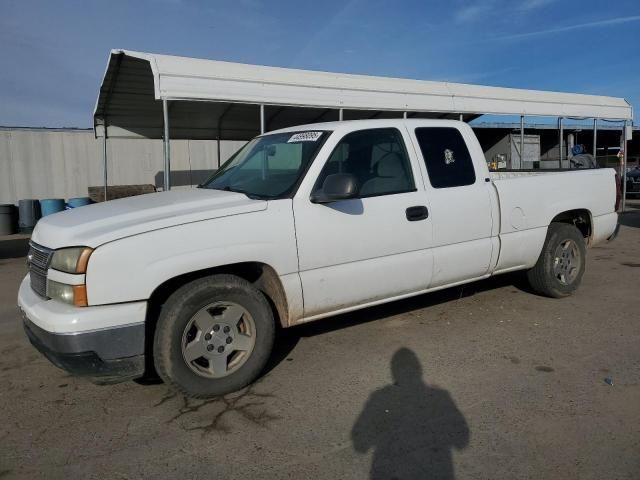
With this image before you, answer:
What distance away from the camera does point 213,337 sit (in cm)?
350

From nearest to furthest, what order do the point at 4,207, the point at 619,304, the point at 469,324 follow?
the point at 469,324, the point at 619,304, the point at 4,207

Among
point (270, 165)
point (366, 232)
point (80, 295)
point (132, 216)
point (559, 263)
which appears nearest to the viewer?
point (80, 295)

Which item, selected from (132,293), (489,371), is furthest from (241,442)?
(489,371)

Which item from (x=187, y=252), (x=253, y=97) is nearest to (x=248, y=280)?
(x=187, y=252)

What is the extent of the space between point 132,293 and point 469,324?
3.19 meters

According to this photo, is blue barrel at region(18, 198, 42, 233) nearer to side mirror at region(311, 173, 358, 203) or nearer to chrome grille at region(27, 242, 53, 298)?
chrome grille at region(27, 242, 53, 298)

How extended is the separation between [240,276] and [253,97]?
16.7 feet

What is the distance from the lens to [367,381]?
12.4ft

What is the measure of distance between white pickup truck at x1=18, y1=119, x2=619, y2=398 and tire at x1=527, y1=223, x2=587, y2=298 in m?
0.30

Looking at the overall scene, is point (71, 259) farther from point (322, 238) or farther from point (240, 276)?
point (322, 238)

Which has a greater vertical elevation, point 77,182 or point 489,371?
point 77,182

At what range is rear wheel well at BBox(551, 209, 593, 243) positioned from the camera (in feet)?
18.7

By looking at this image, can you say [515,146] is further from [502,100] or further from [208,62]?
[208,62]

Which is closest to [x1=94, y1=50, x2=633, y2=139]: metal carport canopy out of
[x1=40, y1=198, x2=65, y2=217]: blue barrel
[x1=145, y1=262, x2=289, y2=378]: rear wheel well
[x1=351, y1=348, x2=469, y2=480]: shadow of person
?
[x1=40, y1=198, x2=65, y2=217]: blue barrel
